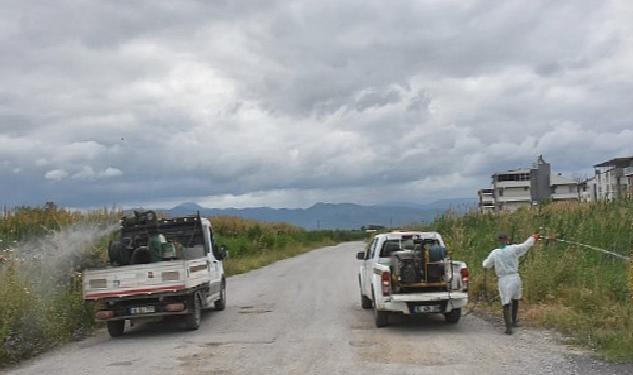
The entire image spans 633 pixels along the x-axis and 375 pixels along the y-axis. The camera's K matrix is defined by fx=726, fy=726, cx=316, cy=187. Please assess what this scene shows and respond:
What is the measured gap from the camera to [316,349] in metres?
12.1

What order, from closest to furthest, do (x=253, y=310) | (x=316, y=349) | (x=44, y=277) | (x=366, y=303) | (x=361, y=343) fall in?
(x=316, y=349) → (x=361, y=343) → (x=44, y=277) → (x=366, y=303) → (x=253, y=310)

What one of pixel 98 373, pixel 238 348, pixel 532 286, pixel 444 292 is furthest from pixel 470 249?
pixel 98 373

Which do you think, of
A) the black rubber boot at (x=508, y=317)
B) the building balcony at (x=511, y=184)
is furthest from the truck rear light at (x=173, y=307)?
the building balcony at (x=511, y=184)

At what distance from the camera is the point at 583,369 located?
1005 centimetres

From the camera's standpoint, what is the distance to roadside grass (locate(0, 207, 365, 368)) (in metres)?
12.9

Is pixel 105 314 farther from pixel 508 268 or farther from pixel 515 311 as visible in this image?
pixel 515 311

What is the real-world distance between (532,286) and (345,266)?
19845 millimetres

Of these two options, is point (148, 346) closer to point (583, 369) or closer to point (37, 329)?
point (37, 329)

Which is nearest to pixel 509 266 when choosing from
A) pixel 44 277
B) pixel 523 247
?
pixel 523 247

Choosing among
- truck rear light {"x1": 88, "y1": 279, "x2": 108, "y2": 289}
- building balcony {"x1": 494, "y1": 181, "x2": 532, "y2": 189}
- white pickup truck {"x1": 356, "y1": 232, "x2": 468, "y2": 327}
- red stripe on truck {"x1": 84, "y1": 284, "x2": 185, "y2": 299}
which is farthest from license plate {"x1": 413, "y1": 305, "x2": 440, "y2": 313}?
building balcony {"x1": 494, "y1": 181, "x2": 532, "y2": 189}

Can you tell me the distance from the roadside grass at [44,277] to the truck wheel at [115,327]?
0.77 meters

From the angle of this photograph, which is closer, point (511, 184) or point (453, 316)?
point (453, 316)

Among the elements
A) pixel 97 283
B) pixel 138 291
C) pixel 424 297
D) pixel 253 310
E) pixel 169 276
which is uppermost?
pixel 169 276

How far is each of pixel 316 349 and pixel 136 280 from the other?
4.35m
